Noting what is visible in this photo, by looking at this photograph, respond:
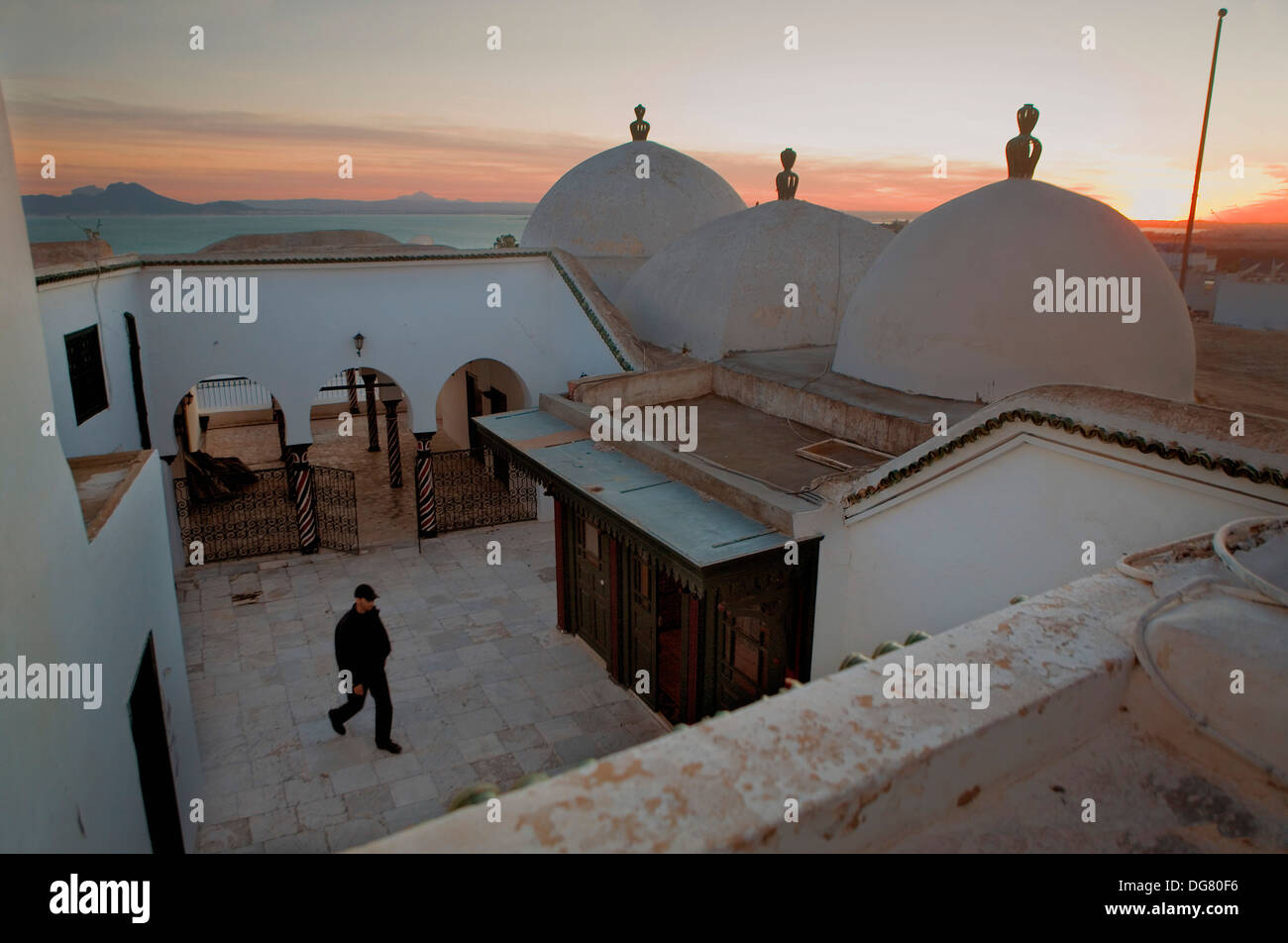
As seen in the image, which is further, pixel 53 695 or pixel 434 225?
pixel 434 225

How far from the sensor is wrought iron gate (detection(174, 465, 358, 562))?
14461mm

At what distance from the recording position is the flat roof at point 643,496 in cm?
711

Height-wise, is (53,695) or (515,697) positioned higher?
(53,695)

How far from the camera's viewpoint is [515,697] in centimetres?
995

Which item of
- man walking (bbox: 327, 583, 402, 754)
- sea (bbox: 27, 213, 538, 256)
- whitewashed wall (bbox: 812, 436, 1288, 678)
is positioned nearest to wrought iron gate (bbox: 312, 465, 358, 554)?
man walking (bbox: 327, 583, 402, 754)

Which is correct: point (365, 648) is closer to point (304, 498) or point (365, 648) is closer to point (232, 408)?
point (304, 498)

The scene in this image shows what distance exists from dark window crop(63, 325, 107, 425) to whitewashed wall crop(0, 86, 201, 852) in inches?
187

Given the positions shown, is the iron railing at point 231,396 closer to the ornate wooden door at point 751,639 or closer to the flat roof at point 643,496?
the flat roof at point 643,496

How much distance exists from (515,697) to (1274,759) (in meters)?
8.29
